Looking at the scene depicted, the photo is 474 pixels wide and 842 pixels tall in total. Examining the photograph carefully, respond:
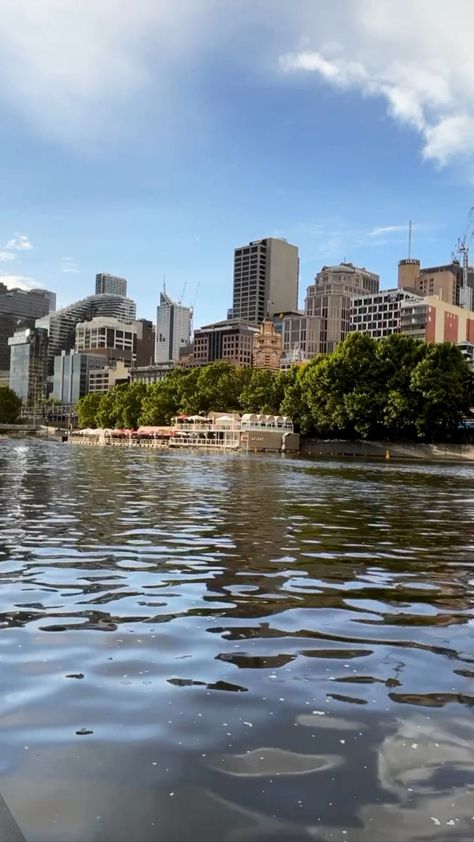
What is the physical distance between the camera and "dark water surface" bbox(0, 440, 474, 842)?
4668 millimetres

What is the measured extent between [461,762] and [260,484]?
32.6 metres

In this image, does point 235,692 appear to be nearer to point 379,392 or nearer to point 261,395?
point 379,392

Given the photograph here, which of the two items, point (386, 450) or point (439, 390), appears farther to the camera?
point (386, 450)

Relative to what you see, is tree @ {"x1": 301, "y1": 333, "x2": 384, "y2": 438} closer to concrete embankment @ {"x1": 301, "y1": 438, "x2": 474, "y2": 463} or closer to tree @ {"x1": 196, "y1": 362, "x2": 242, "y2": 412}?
concrete embankment @ {"x1": 301, "y1": 438, "x2": 474, "y2": 463}

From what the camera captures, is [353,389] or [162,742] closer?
[162,742]

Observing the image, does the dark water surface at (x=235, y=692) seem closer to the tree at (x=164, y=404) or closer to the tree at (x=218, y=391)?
the tree at (x=218, y=391)

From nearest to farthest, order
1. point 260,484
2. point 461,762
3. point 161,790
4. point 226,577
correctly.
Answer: point 161,790 → point 461,762 → point 226,577 → point 260,484

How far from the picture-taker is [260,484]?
3797 centimetres

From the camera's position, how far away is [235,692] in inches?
263

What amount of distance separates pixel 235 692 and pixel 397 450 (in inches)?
3844

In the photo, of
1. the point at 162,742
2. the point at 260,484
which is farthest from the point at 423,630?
the point at 260,484

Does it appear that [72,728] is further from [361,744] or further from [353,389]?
[353,389]

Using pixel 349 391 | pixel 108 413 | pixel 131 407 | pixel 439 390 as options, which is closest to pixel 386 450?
pixel 349 391

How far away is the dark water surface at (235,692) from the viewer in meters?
4.67
